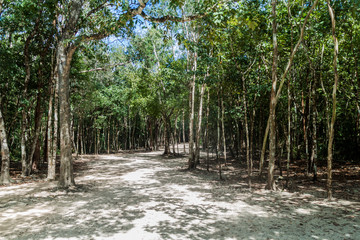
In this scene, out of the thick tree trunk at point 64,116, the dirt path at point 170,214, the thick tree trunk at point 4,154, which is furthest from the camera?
the thick tree trunk at point 4,154

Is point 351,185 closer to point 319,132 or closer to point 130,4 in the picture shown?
point 319,132

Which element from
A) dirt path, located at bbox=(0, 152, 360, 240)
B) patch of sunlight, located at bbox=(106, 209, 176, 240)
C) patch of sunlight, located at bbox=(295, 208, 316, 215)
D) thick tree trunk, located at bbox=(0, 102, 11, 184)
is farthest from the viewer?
thick tree trunk, located at bbox=(0, 102, 11, 184)

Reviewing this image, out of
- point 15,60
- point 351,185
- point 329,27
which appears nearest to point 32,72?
point 15,60

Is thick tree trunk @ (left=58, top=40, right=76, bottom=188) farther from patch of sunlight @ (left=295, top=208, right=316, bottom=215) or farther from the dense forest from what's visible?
patch of sunlight @ (left=295, top=208, right=316, bottom=215)

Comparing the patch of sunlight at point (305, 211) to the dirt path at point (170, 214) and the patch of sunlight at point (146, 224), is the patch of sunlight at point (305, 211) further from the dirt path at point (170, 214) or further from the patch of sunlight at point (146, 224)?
the patch of sunlight at point (146, 224)

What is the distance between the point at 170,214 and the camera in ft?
Result: 20.7

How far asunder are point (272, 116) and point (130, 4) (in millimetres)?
6248

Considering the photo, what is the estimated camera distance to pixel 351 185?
945cm

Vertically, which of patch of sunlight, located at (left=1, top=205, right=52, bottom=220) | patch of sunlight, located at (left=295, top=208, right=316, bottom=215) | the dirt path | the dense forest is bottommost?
patch of sunlight, located at (left=295, top=208, right=316, bottom=215)

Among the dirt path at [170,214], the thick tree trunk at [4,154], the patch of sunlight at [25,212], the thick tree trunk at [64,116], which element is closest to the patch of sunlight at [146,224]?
the dirt path at [170,214]

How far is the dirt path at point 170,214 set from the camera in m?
5.07

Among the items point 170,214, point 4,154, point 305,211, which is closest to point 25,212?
point 170,214

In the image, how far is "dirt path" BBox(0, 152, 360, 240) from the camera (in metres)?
5.07

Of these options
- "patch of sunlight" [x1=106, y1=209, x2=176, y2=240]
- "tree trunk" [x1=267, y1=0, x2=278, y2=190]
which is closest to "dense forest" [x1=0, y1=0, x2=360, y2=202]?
"tree trunk" [x1=267, y1=0, x2=278, y2=190]
